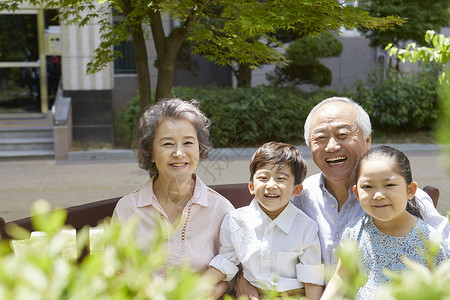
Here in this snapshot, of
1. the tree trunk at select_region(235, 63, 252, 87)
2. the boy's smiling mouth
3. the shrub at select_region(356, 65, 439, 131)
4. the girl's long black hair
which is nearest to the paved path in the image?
the shrub at select_region(356, 65, 439, 131)

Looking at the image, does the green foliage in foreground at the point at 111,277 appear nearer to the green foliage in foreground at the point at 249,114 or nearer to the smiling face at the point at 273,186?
the smiling face at the point at 273,186

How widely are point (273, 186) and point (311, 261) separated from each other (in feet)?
1.20

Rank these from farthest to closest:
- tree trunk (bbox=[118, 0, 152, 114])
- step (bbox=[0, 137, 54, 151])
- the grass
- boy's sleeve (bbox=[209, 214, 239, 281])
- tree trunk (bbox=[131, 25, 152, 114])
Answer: the grass → step (bbox=[0, 137, 54, 151]) → tree trunk (bbox=[131, 25, 152, 114]) → tree trunk (bbox=[118, 0, 152, 114]) → boy's sleeve (bbox=[209, 214, 239, 281])

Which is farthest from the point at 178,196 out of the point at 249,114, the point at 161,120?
the point at 249,114

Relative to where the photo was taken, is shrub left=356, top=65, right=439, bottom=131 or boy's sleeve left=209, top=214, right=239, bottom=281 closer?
boy's sleeve left=209, top=214, right=239, bottom=281

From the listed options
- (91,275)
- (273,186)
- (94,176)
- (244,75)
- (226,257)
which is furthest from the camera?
(244,75)

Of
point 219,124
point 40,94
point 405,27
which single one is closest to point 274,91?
point 219,124

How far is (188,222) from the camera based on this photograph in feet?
9.32

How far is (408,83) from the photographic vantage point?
15.2m

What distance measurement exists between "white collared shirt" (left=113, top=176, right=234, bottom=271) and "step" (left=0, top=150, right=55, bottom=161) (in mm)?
10335

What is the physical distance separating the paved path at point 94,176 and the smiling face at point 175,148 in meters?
4.75

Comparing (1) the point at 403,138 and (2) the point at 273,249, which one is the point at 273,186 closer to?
(2) the point at 273,249

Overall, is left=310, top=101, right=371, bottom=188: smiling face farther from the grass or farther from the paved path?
the grass

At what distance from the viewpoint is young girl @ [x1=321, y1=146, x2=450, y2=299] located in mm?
2291
